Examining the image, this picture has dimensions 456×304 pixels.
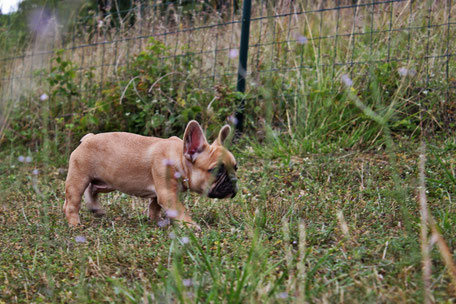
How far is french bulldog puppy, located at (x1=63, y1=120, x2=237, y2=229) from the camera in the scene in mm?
3271

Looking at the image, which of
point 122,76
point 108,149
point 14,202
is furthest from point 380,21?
point 14,202

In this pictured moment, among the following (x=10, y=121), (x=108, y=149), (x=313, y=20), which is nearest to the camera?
(x=108, y=149)

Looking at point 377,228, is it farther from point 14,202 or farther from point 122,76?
point 122,76

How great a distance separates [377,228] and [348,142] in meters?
2.07

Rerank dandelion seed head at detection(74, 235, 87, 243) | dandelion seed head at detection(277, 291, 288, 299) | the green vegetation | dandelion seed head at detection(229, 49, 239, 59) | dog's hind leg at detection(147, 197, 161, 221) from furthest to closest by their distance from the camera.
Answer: dandelion seed head at detection(229, 49, 239, 59)
dog's hind leg at detection(147, 197, 161, 221)
dandelion seed head at detection(74, 235, 87, 243)
the green vegetation
dandelion seed head at detection(277, 291, 288, 299)

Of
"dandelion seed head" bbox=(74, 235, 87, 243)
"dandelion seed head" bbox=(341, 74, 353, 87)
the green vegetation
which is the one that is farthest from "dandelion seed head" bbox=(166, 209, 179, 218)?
"dandelion seed head" bbox=(341, 74, 353, 87)

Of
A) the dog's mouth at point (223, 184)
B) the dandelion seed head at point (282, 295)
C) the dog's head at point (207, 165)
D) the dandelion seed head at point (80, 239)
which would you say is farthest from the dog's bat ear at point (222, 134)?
the dandelion seed head at point (282, 295)

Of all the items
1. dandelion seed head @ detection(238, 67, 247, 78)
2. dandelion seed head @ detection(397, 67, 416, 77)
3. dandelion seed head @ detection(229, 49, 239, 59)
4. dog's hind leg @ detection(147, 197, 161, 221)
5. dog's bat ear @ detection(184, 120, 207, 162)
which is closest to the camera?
dog's bat ear @ detection(184, 120, 207, 162)

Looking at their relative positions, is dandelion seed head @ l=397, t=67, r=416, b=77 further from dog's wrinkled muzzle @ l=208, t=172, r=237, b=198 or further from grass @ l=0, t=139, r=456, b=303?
dog's wrinkled muzzle @ l=208, t=172, r=237, b=198

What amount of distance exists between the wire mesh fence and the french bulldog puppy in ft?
5.21

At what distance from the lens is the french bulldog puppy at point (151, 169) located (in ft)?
10.7

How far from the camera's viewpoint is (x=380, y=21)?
19.6ft

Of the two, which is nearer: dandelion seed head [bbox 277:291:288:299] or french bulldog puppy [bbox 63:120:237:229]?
dandelion seed head [bbox 277:291:288:299]

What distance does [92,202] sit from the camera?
145 inches
